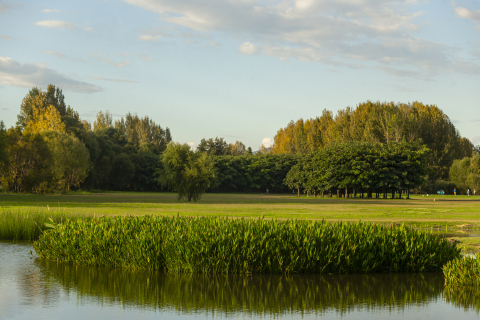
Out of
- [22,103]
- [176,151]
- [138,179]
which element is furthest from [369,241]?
[22,103]

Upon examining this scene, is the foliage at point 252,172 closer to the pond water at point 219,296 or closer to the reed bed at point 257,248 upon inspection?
the reed bed at point 257,248

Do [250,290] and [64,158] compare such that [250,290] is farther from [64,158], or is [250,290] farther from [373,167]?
[373,167]

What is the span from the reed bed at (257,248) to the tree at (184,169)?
3382 centimetres

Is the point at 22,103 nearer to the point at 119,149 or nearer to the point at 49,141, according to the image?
the point at 119,149

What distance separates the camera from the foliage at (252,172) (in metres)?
101

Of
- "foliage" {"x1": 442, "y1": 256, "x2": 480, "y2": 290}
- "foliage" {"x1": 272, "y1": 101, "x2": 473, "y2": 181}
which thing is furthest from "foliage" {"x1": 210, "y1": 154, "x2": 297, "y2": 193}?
"foliage" {"x1": 442, "y1": 256, "x2": 480, "y2": 290}

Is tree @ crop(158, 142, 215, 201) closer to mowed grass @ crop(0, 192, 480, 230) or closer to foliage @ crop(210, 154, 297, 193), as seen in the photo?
mowed grass @ crop(0, 192, 480, 230)

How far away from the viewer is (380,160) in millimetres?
64062

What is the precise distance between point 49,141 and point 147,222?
177ft

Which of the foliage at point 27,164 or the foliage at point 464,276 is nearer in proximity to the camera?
the foliage at point 464,276

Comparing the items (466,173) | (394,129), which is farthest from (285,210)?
(466,173)

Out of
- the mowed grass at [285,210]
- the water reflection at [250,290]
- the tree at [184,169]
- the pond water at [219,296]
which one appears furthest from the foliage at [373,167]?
the water reflection at [250,290]

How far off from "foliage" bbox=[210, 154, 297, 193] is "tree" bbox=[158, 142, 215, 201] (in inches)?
2065

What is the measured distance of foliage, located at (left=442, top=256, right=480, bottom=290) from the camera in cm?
954
